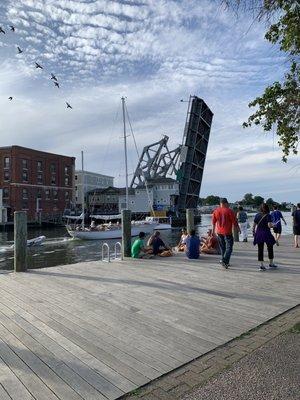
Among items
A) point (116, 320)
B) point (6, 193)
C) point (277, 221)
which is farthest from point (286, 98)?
point (6, 193)

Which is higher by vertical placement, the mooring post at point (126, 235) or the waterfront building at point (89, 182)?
the waterfront building at point (89, 182)

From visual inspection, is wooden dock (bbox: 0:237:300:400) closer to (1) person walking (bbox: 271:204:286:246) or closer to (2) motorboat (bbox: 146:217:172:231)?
(1) person walking (bbox: 271:204:286:246)

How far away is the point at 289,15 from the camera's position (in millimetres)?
5125

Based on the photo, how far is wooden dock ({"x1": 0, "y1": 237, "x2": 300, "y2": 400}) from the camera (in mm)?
3785

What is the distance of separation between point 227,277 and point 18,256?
5.01 meters

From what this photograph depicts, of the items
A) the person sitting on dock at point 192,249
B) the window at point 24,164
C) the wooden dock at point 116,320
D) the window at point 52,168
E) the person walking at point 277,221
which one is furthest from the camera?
the window at point 52,168

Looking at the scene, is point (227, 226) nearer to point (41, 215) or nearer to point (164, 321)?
point (164, 321)

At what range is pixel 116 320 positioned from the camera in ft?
18.2

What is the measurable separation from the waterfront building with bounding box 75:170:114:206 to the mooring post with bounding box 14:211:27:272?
286ft

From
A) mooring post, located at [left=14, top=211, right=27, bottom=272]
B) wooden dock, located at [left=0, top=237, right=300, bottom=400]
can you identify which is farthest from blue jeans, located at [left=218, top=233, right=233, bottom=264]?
mooring post, located at [left=14, top=211, right=27, bottom=272]

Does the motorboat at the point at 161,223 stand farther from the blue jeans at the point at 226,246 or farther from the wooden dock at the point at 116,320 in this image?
the wooden dock at the point at 116,320

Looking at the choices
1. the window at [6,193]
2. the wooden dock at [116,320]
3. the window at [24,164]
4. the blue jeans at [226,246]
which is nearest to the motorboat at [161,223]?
the window at [6,193]

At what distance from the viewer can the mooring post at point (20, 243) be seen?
9.88 metres

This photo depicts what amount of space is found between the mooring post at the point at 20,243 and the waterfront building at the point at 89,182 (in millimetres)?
87182
